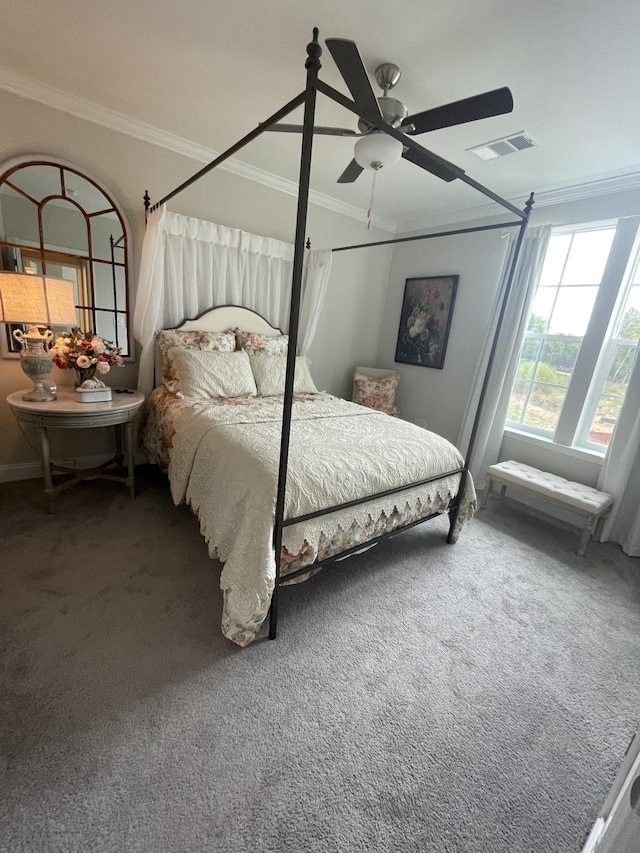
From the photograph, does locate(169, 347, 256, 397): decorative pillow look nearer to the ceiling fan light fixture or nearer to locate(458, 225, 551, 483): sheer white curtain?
the ceiling fan light fixture

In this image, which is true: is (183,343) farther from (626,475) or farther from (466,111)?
(626,475)

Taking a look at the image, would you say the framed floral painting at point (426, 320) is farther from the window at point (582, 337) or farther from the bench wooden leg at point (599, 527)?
the bench wooden leg at point (599, 527)

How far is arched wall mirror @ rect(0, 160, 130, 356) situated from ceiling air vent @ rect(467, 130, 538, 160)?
2707 millimetres

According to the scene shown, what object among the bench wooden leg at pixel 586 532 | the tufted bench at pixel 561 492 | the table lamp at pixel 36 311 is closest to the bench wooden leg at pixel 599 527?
the tufted bench at pixel 561 492

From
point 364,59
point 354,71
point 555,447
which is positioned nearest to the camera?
point 354,71

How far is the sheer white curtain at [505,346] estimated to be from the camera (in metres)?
3.07

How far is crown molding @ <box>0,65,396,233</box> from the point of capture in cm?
220

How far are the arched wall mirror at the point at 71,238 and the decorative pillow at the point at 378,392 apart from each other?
2455 millimetres

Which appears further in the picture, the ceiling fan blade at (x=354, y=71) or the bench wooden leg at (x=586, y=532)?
the bench wooden leg at (x=586, y=532)

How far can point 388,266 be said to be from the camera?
4.43m

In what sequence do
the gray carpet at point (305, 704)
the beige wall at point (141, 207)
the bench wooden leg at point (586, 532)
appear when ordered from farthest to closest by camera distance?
the bench wooden leg at point (586, 532)
the beige wall at point (141, 207)
the gray carpet at point (305, 704)

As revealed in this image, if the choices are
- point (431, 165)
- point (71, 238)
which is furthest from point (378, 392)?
point (71, 238)

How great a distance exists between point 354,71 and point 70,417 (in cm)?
231

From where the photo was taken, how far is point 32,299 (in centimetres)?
209
